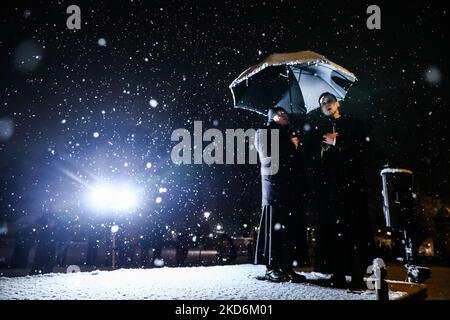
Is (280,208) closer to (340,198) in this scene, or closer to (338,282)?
(340,198)

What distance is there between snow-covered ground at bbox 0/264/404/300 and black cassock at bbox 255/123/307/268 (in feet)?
1.34

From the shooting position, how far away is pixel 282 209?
4.80 metres

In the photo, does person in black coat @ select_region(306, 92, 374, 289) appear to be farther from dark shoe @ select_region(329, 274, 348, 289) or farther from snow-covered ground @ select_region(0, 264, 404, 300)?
snow-covered ground @ select_region(0, 264, 404, 300)

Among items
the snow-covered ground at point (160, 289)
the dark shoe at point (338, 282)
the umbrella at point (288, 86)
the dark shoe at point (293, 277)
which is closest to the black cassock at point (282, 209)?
the dark shoe at point (293, 277)

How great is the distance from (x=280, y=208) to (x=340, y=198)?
876mm

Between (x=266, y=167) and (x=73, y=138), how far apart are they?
18.1m

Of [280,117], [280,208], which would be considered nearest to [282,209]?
[280,208]

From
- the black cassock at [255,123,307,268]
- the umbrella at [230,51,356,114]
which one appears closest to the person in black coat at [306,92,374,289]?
the black cassock at [255,123,307,268]

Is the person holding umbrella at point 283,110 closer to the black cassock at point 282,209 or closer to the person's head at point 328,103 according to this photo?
the black cassock at point 282,209

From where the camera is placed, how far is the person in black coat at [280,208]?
15.3 ft
